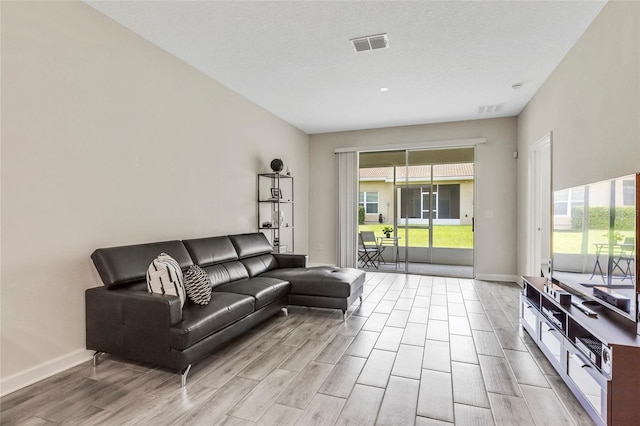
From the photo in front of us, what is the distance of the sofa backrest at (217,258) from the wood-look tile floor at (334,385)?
0.66 metres

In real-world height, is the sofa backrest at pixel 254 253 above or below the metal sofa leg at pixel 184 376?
above

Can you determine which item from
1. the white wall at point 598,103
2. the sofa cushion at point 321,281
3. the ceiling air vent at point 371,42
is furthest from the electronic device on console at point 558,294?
the ceiling air vent at point 371,42

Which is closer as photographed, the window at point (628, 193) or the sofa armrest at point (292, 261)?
the window at point (628, 193)

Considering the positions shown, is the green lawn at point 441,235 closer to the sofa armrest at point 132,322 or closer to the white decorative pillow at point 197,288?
the white decorative pillow at point 197,288

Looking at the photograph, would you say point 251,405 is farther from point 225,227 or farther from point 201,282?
point 225,227

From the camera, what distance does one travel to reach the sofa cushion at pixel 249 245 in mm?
3932

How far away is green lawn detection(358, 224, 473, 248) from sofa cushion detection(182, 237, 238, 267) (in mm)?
4493

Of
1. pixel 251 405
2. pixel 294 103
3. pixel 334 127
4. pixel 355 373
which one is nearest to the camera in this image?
pixel 251 405

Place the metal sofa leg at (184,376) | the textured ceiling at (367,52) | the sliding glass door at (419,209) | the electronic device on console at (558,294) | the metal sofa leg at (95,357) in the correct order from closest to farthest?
the metal sofa leg at (184,376) → the electronic device on console at (558,294) → the metal sofa leg at (95,357) → the textured ceiling at (367,52) → the sliding glass door at (419,209)

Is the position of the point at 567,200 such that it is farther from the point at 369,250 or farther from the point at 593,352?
the point at 369,250

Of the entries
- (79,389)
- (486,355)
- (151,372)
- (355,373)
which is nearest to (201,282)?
(151,372)

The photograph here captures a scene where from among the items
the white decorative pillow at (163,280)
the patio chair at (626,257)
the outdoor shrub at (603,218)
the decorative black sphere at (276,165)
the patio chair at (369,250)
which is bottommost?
the patio chair at (369,250)

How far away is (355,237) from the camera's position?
655 centimetres

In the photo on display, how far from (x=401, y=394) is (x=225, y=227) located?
2.98 meters
